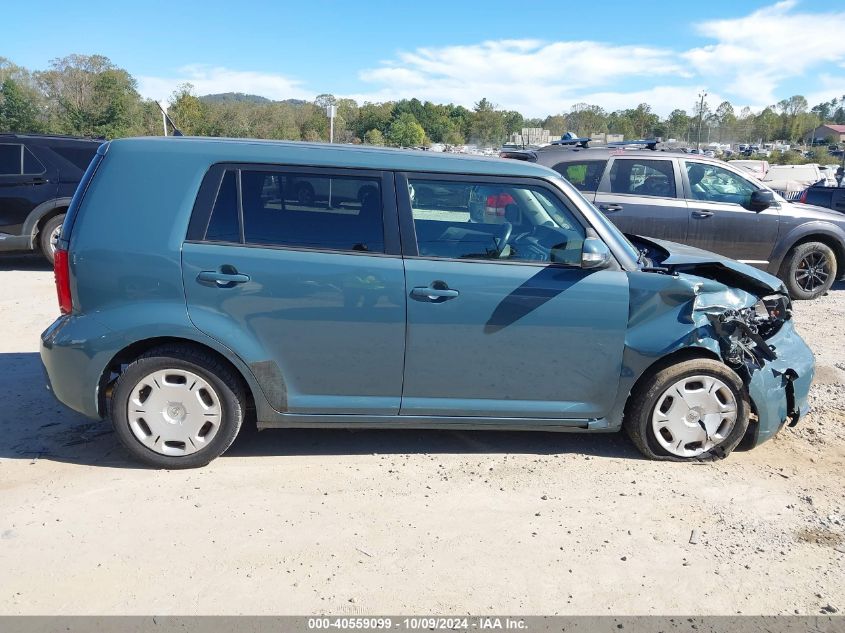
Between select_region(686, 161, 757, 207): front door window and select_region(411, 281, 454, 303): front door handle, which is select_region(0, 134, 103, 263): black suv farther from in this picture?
select_region(686, 161, 757, 207): front door window

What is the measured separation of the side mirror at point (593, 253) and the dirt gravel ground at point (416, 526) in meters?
1.24

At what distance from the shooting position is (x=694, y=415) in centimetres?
420

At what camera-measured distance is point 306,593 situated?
9.75 feet

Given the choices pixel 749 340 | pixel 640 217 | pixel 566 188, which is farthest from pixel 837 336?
pixel 566 188

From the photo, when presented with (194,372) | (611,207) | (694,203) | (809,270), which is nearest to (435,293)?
(194,372)

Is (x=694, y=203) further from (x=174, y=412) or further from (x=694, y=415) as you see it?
(x=174, y=412)

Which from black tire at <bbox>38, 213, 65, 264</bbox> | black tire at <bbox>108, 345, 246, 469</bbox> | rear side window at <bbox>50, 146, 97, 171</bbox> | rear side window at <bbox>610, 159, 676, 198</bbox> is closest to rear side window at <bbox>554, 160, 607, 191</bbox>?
rear side window at <bbox>610, 159, 676, 198</bbox>

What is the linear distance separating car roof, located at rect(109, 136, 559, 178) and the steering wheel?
322 mm

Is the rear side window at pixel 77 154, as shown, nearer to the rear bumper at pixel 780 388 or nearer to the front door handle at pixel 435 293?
the front door handle at pixel 435 293

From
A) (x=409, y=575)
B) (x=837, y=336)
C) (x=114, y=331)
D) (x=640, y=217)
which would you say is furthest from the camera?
(x=640, y=217)

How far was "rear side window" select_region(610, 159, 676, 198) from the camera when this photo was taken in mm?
8594

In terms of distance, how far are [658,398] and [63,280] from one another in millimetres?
3446
